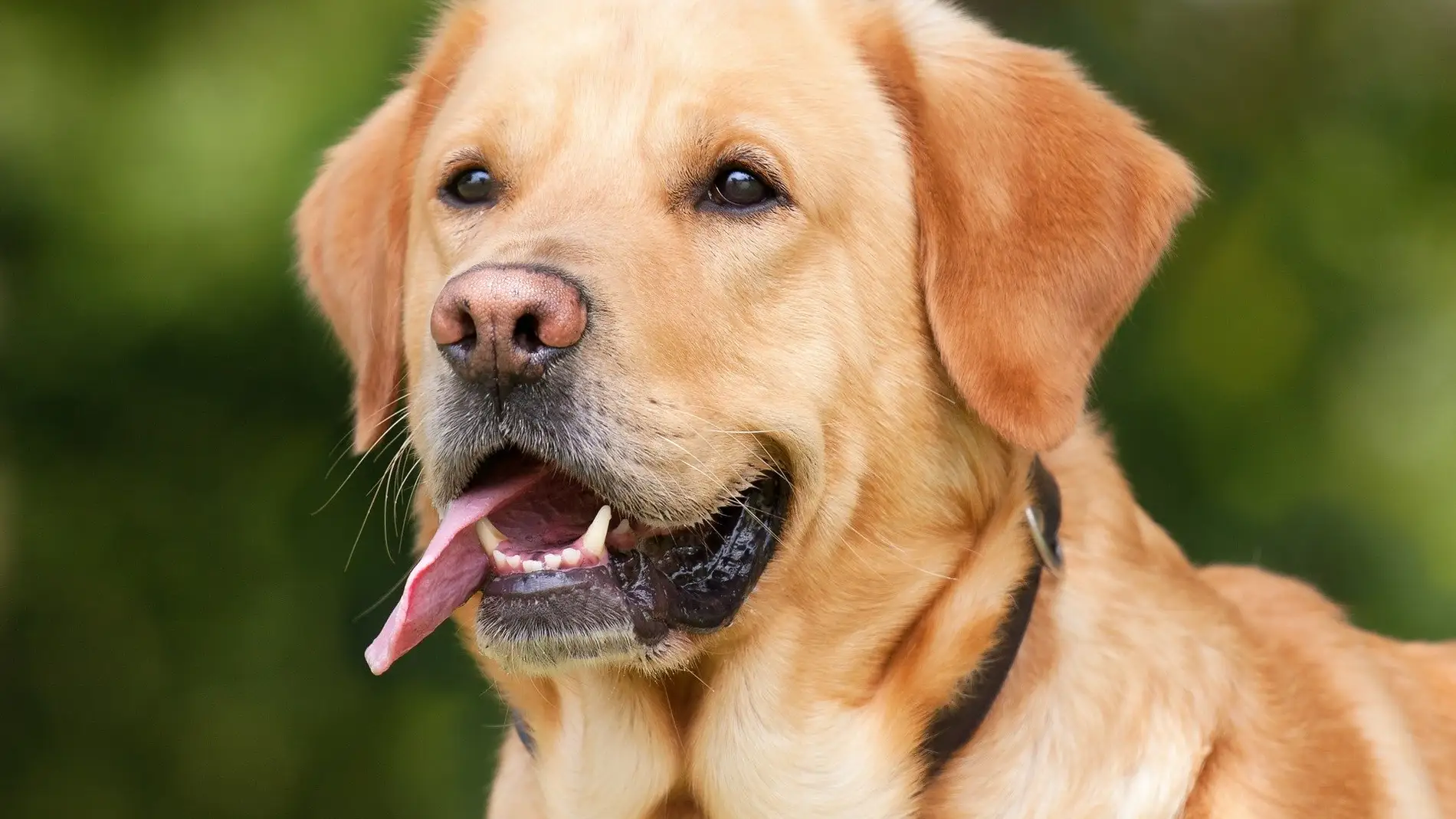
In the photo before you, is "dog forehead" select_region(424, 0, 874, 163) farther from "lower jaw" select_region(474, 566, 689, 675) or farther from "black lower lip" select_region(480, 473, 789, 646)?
"lower jaw" select_region(474, 566, 689, 675)

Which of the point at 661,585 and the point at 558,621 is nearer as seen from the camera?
the point at 558,621

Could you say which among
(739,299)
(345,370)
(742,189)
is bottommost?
(345,370)

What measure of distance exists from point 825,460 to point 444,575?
2.07ft

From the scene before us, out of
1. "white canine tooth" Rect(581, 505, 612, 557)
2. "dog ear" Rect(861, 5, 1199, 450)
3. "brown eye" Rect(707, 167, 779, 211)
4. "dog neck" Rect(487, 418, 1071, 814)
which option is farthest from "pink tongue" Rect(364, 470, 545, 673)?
"dog ear" Rect(861, 5, 1199, 450)

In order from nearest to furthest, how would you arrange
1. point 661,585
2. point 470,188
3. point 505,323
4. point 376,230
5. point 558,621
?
point 505,323 < point 558,621 < point 661,585 < point 470,188 < point 376,230

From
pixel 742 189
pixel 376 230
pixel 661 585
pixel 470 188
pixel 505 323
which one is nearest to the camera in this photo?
pixel 505 323

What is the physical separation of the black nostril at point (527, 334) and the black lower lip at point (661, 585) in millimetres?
348

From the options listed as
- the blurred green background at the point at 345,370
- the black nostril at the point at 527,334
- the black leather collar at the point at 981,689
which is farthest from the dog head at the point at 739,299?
the blurred green background at the point at 345,370

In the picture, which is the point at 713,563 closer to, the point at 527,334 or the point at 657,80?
the point at 527,334

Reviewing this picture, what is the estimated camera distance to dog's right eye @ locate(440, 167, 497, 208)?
101 inches

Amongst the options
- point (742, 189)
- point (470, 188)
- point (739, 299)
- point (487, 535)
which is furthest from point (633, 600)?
point (470, 188)

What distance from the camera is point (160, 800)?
14.7ft

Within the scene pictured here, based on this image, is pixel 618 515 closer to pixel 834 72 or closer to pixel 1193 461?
pixel 834 72

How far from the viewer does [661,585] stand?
2275 millimetres
